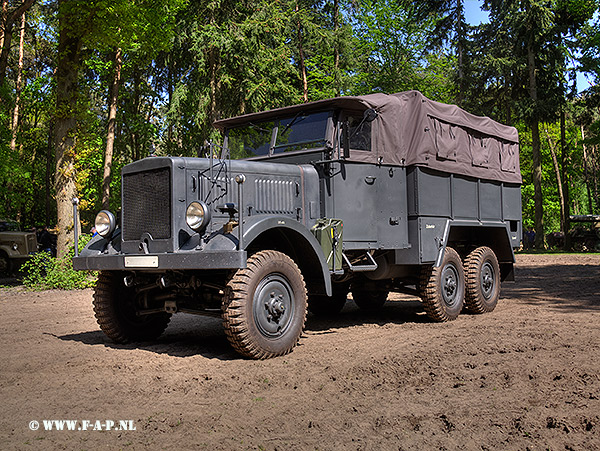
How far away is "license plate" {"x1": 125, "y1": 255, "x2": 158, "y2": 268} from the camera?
239 inches

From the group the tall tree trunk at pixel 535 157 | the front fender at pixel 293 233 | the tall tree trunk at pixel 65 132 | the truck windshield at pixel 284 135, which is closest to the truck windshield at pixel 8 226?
the tall tree trunk at pixel 65 132

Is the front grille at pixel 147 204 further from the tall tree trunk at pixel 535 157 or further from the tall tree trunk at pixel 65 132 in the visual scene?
the tall tree trunk at pixel 535 157

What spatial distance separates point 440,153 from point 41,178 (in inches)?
1300

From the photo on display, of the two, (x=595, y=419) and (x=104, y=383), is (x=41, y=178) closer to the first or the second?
(x=104, y=383)

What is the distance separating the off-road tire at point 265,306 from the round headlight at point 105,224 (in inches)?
79.1

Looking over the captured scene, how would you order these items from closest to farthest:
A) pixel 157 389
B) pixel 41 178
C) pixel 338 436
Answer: pixel 338 436 → pixel 157 389 → pixel 41 178

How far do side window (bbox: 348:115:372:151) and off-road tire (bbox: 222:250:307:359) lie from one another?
2.14 m

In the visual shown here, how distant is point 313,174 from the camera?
739 centimetres

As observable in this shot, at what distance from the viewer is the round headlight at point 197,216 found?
5961 millimetres

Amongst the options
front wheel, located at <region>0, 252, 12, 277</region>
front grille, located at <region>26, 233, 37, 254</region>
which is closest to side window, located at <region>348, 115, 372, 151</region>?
front grille, located at <region>26, 233, 37, 254</region>

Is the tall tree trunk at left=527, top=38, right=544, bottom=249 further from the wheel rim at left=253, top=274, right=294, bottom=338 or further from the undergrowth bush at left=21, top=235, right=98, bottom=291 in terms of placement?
the wheel rim at left=253, top=274, right=294, bottom=338

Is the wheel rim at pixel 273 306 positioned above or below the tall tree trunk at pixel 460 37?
below

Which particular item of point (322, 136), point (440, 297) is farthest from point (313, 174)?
point (440, 297)

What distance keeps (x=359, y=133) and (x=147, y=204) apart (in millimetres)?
2934
